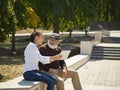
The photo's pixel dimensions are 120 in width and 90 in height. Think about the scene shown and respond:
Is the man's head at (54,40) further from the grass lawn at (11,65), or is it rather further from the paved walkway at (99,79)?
the grass lawn at (11,65)

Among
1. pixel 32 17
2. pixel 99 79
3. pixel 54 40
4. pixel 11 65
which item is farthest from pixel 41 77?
pixel 32 17

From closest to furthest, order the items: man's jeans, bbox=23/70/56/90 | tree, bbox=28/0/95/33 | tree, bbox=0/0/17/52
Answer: man's jeans, bbox=23/70/56/90
tree, bbox=0/0/17/52
tree, bbox=28/0/95/33

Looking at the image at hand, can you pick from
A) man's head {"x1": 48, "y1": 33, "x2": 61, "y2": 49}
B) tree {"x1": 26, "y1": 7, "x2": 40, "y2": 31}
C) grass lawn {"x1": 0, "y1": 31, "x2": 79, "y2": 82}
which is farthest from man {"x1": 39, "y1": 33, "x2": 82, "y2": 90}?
tree {"x1": 26, "y1": 7, "x2": 40, "y2": 31}

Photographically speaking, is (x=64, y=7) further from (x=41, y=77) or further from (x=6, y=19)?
(x=41, y=77)

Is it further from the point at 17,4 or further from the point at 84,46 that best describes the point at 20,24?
the point at 84,46

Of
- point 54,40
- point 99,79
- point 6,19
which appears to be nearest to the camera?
point 54,40

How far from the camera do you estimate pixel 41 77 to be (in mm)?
7188

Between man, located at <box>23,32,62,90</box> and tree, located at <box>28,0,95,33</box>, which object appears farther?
tree, located at <box>28,0,95,33</box>

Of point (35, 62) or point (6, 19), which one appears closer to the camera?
point (35, 62)

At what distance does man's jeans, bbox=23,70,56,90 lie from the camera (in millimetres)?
7164

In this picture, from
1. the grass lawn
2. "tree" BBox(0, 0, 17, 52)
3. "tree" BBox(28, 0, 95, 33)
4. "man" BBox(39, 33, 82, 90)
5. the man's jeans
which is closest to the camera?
the man's jeans

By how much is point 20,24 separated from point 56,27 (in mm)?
Answer: 4387

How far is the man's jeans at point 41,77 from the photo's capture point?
716 cm

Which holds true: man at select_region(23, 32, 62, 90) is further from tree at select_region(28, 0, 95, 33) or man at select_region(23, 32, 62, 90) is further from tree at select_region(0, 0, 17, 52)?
tree at select_region(28, 0, 95, 33)
